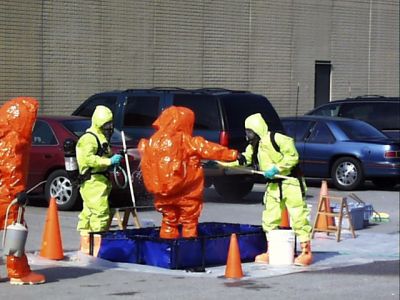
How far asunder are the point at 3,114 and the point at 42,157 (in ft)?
19.6

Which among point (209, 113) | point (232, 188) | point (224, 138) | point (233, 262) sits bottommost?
point (233, 262)

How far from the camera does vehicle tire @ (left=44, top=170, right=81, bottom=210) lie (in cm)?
1546

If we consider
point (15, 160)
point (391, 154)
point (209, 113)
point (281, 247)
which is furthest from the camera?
point (391, 154)

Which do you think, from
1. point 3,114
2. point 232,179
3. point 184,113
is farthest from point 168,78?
point 3,114

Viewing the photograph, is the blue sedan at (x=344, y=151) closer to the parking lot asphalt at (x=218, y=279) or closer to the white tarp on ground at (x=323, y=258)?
the white tarp on ground at (x=323, y=258)

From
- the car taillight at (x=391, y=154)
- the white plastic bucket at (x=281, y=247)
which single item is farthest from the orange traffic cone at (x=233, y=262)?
the car taillight at (x=391, y=154)

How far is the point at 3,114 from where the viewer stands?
977 centimetres

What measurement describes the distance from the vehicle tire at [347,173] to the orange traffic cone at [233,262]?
9.75 meters

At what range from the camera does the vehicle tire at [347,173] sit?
65.7ft

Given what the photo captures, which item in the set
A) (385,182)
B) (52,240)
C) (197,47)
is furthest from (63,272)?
(197,47)

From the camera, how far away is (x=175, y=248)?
10852mm

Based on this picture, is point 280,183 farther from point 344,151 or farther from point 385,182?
point 385,182

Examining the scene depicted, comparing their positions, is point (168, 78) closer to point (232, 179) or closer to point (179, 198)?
point (232, 179)

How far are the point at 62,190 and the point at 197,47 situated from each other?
10042mm
